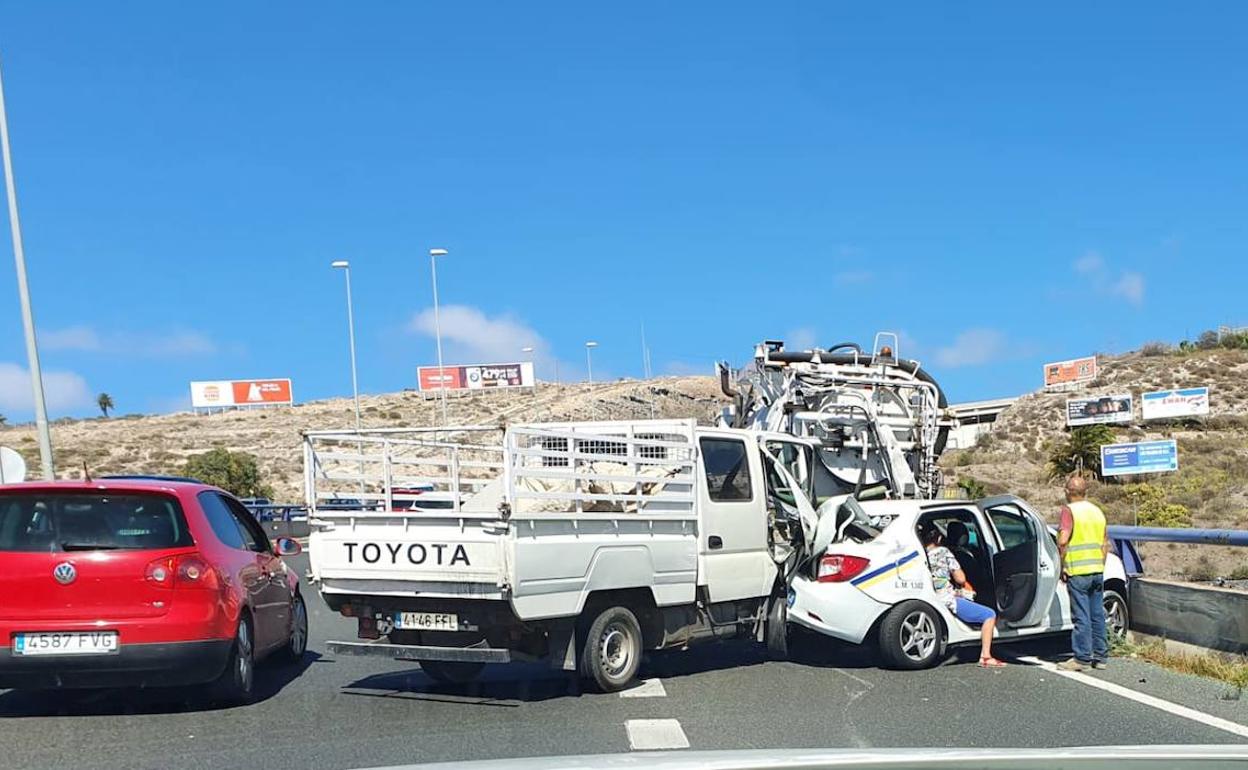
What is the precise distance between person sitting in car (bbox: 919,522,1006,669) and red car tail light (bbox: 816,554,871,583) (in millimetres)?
679

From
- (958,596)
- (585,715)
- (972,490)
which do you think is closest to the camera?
(585,715)

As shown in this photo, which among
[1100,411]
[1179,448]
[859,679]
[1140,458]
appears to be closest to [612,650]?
[859,679]

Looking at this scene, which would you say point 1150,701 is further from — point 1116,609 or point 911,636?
point 1116,609

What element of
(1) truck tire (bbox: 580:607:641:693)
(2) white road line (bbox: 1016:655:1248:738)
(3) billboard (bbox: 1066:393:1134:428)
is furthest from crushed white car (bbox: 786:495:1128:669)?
(3) billboard (bbox: 1066:393:1134:428)

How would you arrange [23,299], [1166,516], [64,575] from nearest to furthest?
[64,575] < [23,299] < [1166,516]

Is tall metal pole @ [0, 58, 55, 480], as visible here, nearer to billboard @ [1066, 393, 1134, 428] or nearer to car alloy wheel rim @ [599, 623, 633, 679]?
car alloy wheel rim @ [599, 623, 633, 679]

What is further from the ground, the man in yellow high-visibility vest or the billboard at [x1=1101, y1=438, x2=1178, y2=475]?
the man in yellow high-visibility vest

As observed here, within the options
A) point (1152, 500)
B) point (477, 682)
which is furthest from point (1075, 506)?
point (1152, 500)

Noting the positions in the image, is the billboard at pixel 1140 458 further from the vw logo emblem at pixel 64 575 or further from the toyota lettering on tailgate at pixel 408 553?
the vw logo emblem at pixel 64 575

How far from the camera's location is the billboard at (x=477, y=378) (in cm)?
9619

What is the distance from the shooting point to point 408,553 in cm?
839

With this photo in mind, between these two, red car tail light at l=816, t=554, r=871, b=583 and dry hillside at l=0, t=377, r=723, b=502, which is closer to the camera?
red car tail light at l=816, t=554, r=871, b=583

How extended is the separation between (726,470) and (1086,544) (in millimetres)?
3116

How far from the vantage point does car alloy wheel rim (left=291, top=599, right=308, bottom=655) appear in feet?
34.0
